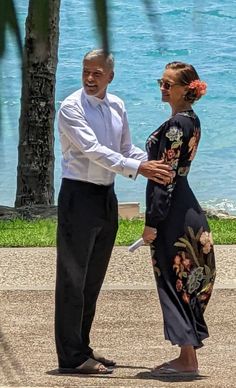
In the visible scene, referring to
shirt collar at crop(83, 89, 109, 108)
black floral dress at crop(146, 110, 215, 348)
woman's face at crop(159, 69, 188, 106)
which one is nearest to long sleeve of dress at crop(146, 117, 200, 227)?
black floral dress at crop(146, 110, 215, 348)

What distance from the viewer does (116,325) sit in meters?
6.48

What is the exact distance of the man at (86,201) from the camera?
4.83m

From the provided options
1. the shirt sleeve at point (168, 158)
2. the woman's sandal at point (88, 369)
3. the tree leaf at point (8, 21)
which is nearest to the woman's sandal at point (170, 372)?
the woman's sandal at point (88, 369)

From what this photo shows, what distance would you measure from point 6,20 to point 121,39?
125 millimetres

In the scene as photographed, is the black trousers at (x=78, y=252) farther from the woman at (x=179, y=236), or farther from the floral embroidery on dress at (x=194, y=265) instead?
the floral embroidery on dress at (x=194, y=265)

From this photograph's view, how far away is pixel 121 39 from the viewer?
1104mm

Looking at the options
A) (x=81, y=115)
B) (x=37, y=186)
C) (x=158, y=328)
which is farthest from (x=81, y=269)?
(x=37, y=186)

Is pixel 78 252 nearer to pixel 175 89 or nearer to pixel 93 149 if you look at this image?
pixel 93 149

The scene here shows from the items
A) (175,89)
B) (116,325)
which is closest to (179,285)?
(175,89)

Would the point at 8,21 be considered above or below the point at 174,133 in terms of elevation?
above

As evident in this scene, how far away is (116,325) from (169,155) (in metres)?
1.91

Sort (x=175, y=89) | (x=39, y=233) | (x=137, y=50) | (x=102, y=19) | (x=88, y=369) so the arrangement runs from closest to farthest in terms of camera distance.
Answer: (x=102, y=19) < (x=137, y=50) < (x=175, y=89) < (x=88, y=369) < (x=39, y=233)

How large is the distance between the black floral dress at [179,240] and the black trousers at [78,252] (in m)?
0.23

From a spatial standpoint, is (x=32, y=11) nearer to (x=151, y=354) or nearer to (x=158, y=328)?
(x=151, y=354)
